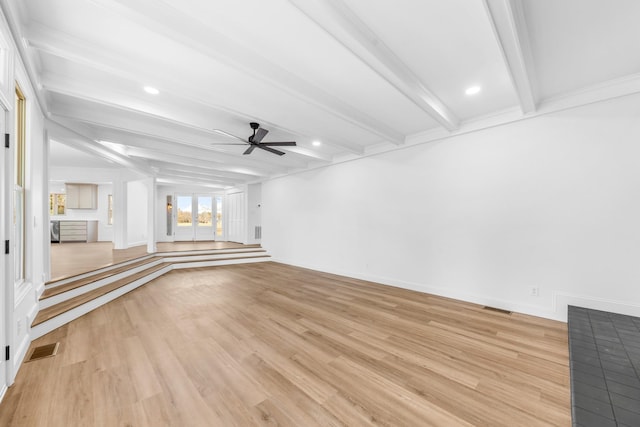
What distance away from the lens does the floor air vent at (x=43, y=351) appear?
2.30 meters

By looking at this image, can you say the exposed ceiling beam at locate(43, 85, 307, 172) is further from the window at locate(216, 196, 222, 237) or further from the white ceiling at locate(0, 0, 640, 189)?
the window at locate(216, 196, 222, 237)

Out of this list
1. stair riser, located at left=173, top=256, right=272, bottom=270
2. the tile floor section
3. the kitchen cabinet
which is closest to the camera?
the tile floor section

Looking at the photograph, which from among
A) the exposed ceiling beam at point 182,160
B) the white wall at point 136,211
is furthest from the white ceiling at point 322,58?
the white wall at point 136,211

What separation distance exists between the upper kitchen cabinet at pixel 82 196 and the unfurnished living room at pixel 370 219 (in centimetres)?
617

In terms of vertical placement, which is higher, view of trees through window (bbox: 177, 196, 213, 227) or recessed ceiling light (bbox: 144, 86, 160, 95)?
recessed ceiling light (bbox: 144, 86, 160, 95)

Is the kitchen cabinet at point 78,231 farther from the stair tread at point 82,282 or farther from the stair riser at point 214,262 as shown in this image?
the stair tread at point 82,282

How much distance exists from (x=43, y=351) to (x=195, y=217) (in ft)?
29.1

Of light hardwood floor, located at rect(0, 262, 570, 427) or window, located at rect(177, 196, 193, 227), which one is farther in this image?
window, located at rect(177, 196, 193, 227)

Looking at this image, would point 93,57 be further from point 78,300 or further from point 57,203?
point 57,203

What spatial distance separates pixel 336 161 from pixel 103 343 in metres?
5.08

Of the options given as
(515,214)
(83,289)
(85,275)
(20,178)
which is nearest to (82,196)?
(85,275)

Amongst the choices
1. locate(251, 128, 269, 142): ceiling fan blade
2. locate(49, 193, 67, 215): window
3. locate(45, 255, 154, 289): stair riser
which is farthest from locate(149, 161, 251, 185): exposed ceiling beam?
locate(49, 193, 67, 215): window

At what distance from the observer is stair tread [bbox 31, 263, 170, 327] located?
2.87 metres

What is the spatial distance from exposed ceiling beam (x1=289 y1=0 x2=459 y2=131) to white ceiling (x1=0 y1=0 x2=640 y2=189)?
0.01 m
